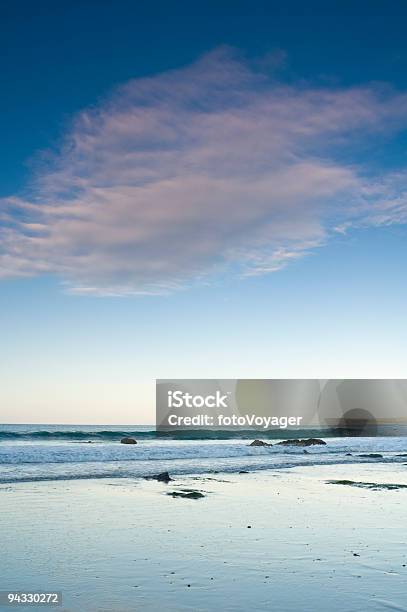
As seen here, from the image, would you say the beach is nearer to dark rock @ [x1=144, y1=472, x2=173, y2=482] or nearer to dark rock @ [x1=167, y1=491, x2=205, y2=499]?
dark rock @ [x1=167, y1=491, x2=205, y2=499]

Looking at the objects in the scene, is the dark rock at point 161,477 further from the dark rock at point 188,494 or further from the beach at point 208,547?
the dark rock at point 188,494

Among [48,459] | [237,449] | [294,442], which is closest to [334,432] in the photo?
[294,442]

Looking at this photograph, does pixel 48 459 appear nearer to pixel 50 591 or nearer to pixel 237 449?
pixel 237 449

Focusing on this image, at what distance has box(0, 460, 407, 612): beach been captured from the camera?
882 centimetres

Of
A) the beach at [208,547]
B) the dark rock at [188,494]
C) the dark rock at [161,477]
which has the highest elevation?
the beach at [208,547]

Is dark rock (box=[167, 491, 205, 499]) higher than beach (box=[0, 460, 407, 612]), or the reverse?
beach (box=[0, 460, 407, 612])

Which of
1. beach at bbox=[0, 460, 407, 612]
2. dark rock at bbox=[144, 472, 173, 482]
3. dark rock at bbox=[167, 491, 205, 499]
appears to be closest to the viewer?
beach at bbox=[0, 460, 407, 612]

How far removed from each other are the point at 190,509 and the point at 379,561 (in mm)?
→ 7484

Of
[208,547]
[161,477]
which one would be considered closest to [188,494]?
[161,477]

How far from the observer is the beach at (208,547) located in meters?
8.82

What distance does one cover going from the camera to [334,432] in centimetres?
10306

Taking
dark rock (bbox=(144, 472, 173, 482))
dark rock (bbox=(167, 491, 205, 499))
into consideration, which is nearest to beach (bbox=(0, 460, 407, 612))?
dark rock (bbox=(167, 491, 205, 499))

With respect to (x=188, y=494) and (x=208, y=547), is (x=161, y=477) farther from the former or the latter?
(x=208, y=547)

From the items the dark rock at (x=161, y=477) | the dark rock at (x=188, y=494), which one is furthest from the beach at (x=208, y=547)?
the dark rock at (x=161, y=477)
